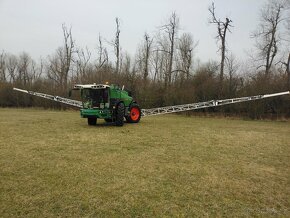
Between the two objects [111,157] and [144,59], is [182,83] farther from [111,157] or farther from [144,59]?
[111,157]

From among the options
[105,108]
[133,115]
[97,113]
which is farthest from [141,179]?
[133,115]

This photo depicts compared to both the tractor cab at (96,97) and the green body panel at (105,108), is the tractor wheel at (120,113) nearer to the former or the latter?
the green body panel at (105,108)

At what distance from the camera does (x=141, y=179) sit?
5855 mm

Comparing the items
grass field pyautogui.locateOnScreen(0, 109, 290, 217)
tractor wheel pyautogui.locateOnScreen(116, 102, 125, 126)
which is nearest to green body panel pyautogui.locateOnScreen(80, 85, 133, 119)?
tractor wheel pyautogui.locateOnScreen(116, 102, 125, 126)

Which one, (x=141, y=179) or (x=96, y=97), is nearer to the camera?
(x=141, y=179)

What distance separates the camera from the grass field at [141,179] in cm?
445

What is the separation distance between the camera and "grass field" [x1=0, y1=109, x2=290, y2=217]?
4.45 metres

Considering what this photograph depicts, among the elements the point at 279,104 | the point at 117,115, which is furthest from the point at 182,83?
the point at 117,115

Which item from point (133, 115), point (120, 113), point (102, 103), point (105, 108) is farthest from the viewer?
point (133, 115)

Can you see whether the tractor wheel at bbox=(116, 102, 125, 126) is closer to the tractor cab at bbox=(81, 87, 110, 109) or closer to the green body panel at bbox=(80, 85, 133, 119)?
the green body panel at bbox=(80, 85, 133, 119)

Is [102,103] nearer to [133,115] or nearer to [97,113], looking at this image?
[97,113]

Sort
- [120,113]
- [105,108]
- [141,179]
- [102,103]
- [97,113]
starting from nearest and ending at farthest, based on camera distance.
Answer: [141,179] < [97,113] < [105,108] < [102,103] < [120,113]

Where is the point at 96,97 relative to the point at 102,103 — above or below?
above

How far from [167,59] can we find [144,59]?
3044mm
